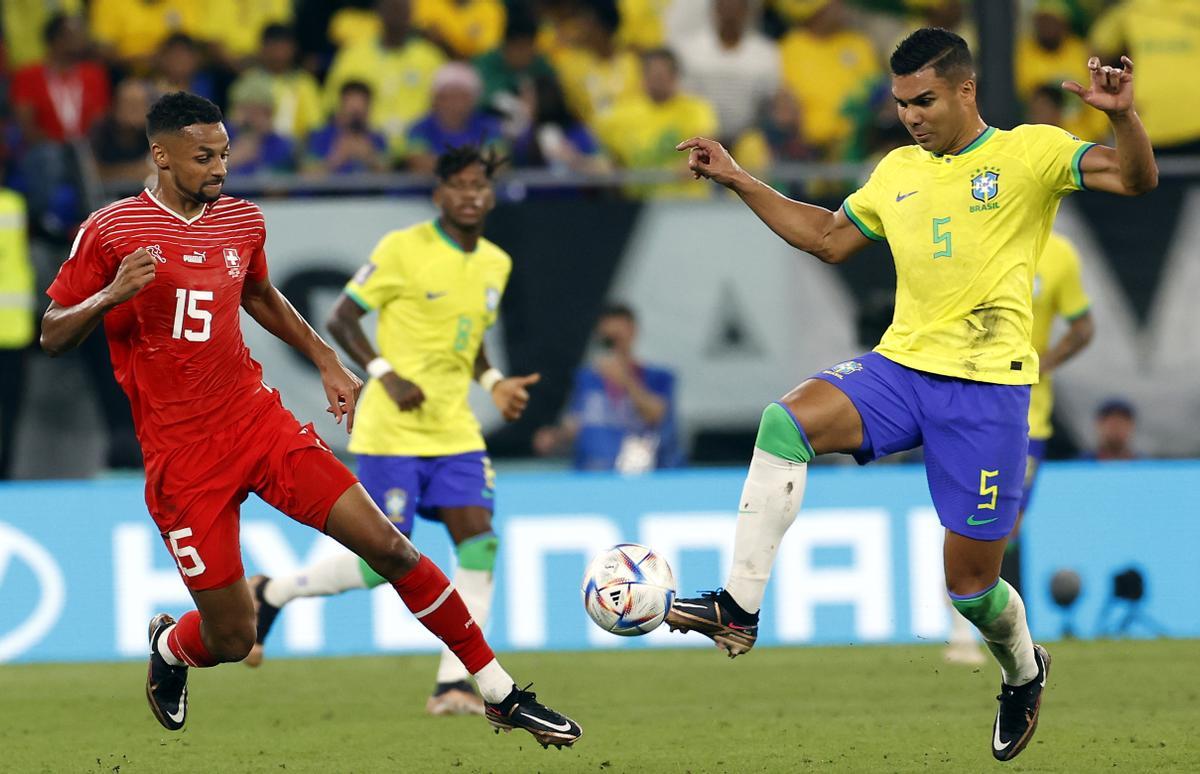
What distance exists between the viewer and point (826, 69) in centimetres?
1413

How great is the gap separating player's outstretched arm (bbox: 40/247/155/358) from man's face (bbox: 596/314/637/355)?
5.94 metres

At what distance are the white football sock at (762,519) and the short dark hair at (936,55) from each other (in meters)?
1.45

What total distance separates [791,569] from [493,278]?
3121mm

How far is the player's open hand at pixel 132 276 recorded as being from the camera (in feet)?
19.0

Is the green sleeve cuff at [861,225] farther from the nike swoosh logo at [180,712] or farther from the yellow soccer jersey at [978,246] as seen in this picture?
the nike swoosh logo at [180,712]

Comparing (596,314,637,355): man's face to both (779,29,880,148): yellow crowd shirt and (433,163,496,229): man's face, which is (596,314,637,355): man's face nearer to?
(779,29,880,148): yellow crowd shirt

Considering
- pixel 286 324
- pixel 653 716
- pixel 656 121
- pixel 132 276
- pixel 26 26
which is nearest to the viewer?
pixel 132 276

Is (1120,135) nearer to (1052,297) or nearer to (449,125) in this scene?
(1052,297)

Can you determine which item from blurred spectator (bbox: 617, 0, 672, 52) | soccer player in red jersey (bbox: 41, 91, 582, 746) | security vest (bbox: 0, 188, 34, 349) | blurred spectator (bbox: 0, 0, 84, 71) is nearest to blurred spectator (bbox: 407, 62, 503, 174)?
blurred spectator (bbox: 617, 0, 672, 52)

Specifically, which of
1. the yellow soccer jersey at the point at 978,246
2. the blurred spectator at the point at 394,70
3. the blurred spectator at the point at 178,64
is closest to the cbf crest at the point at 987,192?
the yellow soccer jersey at the point at 978,246

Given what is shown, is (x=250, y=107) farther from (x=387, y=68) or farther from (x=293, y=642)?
(x=293, y=642)

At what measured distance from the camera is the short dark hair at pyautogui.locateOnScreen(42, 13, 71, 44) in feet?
44.3

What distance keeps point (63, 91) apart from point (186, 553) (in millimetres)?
7776

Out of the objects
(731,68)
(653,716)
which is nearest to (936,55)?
(653,716)
